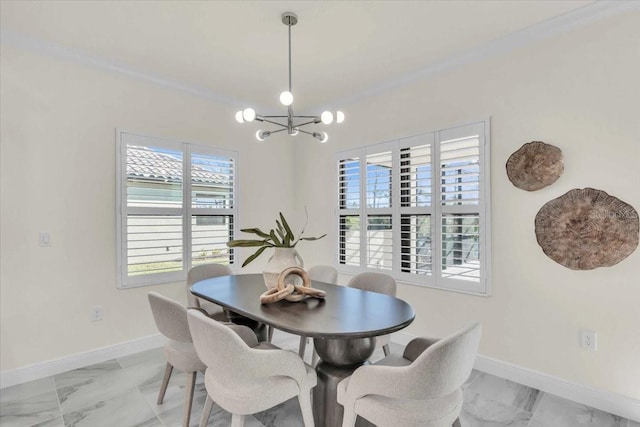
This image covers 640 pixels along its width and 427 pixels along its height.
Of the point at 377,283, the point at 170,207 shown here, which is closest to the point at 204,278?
the point at 170,207

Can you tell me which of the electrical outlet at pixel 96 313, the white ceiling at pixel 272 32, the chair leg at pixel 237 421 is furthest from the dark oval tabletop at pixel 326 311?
the white ceiling at pixel 272 32

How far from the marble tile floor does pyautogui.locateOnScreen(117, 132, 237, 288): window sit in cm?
89

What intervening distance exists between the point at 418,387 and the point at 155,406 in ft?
6.23

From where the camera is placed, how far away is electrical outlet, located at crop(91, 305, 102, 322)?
295 cm

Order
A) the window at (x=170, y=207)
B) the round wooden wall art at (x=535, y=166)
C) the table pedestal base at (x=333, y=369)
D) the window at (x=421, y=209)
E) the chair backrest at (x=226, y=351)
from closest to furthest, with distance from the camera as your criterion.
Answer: the chair backrest at (x=226, y=351) < the table pedestal base at (x=333, y=369) < the round wooden wall art at (x=535, y=166) < the window at (x=421, y=209) < the window at (x=170, y=207)

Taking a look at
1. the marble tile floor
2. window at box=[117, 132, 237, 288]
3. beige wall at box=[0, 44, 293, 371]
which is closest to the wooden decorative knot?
the marble tile floor

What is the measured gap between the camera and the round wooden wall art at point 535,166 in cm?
241

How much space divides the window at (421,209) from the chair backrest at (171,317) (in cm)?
220

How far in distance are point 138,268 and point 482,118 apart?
11.2ft

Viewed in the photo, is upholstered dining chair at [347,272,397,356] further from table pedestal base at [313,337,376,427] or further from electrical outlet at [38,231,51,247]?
electrical outlet at [38,231,51,247]

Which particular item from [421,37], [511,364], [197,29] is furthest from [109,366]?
[421,37]

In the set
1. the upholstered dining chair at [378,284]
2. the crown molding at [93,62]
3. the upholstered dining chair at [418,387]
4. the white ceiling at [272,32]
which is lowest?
the upholstered dining chair at [418,387]

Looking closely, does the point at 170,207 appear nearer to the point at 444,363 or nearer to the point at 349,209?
the point at 349,209

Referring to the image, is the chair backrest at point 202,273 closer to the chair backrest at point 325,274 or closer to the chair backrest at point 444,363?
the chair backrest at point 325,274
